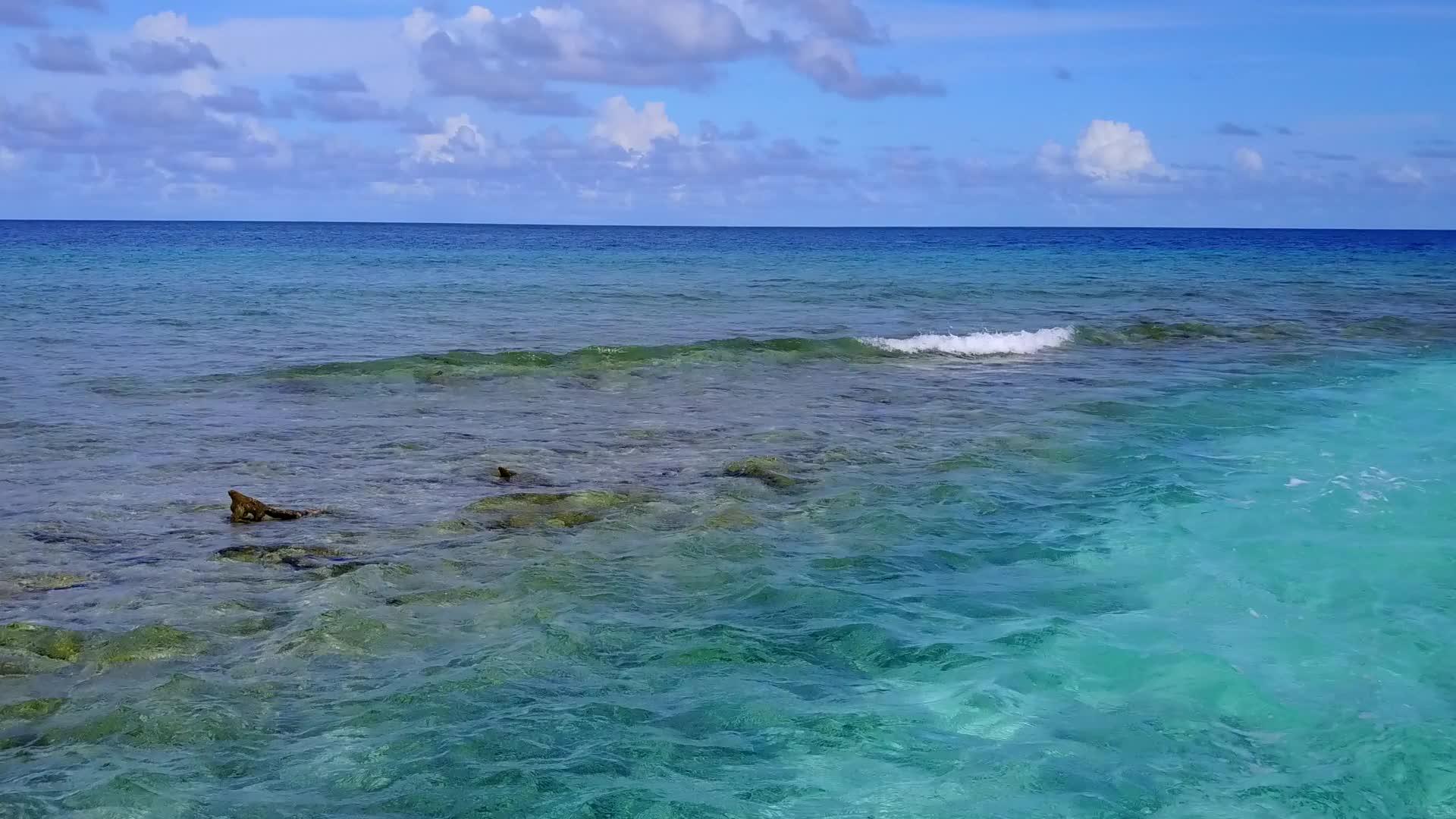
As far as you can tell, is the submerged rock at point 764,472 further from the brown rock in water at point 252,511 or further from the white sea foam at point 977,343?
the white sea foam at point 977,343

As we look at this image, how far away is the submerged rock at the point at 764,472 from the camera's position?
13164mm

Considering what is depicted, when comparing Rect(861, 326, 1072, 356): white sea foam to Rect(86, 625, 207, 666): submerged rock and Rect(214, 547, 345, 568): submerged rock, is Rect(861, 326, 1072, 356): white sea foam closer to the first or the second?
Rect(214, 547, 345, 568): submerged rock

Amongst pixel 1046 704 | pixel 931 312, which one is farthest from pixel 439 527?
pixel 931 312

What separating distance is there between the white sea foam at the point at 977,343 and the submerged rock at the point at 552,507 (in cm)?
1570

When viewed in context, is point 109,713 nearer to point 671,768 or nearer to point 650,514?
point 671,768

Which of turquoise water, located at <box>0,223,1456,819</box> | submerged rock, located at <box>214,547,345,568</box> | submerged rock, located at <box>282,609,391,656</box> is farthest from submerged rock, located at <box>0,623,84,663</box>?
submerged rock, located at <box>214,547,345,568</box>

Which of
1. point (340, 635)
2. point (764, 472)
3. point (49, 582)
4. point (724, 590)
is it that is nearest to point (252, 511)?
point (49, 582)

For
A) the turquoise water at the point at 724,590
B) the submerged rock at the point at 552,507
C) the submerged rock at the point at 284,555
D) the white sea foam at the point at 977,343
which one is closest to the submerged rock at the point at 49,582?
the turquoise water at the point at 724,590

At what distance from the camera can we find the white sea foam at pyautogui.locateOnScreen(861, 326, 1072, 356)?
89.7ft

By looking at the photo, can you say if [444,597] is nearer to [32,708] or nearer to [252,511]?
[32,708]

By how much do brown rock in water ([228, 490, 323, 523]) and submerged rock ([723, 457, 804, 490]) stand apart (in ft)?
16.0

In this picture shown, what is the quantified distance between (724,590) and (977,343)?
1982 centimetres

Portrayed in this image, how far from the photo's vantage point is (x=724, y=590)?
9539 mm

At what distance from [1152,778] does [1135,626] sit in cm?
254
